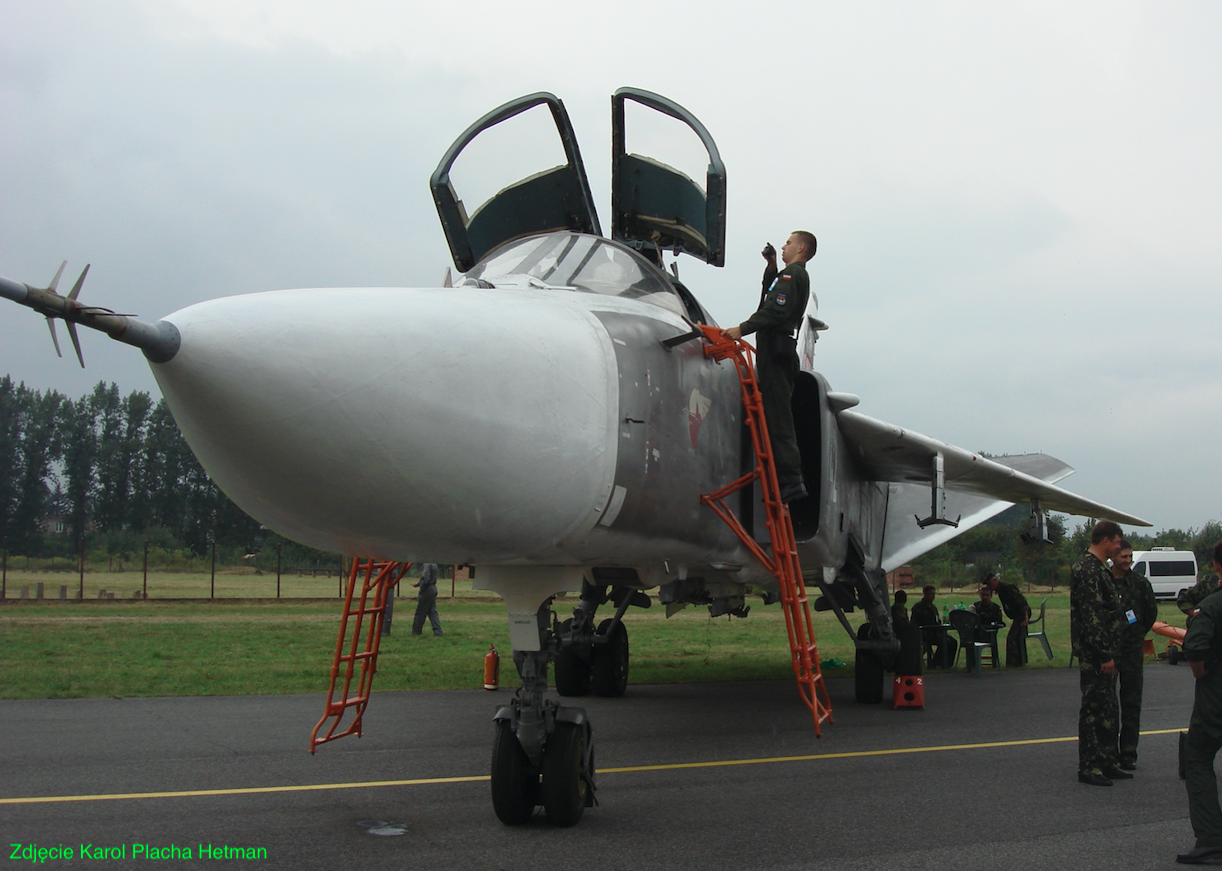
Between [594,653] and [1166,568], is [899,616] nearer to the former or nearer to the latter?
[594,653]

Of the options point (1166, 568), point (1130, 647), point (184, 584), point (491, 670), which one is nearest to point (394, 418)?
point (1130, 647)

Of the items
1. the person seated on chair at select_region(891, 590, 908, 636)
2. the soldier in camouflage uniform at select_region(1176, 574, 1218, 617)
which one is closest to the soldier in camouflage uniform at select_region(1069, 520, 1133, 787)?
the soldier in camouflage uniform at select_region(1176, 574, 1218, 617)

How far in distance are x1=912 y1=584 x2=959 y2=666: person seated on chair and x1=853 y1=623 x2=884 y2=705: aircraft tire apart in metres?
3.68

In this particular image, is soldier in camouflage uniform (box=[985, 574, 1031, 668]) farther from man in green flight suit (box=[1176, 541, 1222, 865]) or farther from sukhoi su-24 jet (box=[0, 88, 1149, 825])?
man in green flight suit (box=[1176, 541, 1222, 865])

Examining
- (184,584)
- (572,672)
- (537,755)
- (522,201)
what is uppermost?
(522,201)

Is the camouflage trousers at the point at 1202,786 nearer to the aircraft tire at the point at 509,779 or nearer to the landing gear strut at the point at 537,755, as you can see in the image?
the landing gear strut at the point at 537,755

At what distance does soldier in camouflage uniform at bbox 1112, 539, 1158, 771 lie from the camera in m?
6.59

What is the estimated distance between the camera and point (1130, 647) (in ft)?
22.2

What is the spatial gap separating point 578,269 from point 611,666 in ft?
19.7

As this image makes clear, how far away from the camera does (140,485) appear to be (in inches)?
2018

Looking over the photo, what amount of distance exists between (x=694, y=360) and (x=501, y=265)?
1.20 meters

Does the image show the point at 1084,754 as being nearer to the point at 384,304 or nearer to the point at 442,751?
the point at 442,751

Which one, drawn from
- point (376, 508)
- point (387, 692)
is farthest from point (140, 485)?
point (376, 508)

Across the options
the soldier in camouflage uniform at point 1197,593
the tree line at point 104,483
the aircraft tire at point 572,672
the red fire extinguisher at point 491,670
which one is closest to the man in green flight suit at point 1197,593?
the soldier in camouflage uniform at point 1197,593
